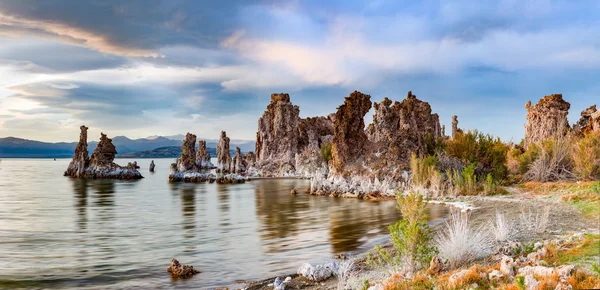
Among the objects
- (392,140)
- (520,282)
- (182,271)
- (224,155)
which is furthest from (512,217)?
(224,155)

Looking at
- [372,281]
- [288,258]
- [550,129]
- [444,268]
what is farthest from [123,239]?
[550,129]

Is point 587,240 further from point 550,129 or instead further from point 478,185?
point 550,129

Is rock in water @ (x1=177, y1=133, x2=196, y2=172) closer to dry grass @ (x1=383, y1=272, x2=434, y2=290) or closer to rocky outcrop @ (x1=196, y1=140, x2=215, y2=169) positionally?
rocky outcrop @ (x1=196, y1=140, x2=215, y2=169)

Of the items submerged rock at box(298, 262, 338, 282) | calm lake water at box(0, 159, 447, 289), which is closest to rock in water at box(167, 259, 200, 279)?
calm lake water at box(0, 159, 447, 289)

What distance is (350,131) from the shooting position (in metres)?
33.3

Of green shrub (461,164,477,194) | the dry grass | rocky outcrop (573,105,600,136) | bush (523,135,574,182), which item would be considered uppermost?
rocky outcrop (573,105,600,136)

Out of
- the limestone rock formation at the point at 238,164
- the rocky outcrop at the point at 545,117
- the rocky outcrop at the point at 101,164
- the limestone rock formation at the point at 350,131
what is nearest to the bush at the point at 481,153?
the limestone rock formation at the point at 350,131

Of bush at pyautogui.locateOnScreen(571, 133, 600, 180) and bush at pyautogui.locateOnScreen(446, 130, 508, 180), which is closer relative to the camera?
bush at pyautogui.locateOnScreen(571, 133, 600, 180)

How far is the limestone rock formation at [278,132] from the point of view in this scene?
76.3m

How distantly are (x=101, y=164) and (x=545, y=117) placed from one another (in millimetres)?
59221

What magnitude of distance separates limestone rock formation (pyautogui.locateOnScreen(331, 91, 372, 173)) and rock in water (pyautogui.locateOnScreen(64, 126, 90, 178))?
48.0 meters

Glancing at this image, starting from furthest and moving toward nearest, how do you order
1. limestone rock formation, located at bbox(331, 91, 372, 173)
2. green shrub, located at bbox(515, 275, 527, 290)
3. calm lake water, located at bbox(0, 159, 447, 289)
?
limestone rock formation, located at bbox(331, 91, 372, 173) → calm lake water, located at bbox(0, 159, 447, 289) → green shrub, located at bbox(515, 275, 527, 290)

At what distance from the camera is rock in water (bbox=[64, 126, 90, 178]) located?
65.3 m

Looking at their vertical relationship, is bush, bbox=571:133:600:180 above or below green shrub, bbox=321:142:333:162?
below
